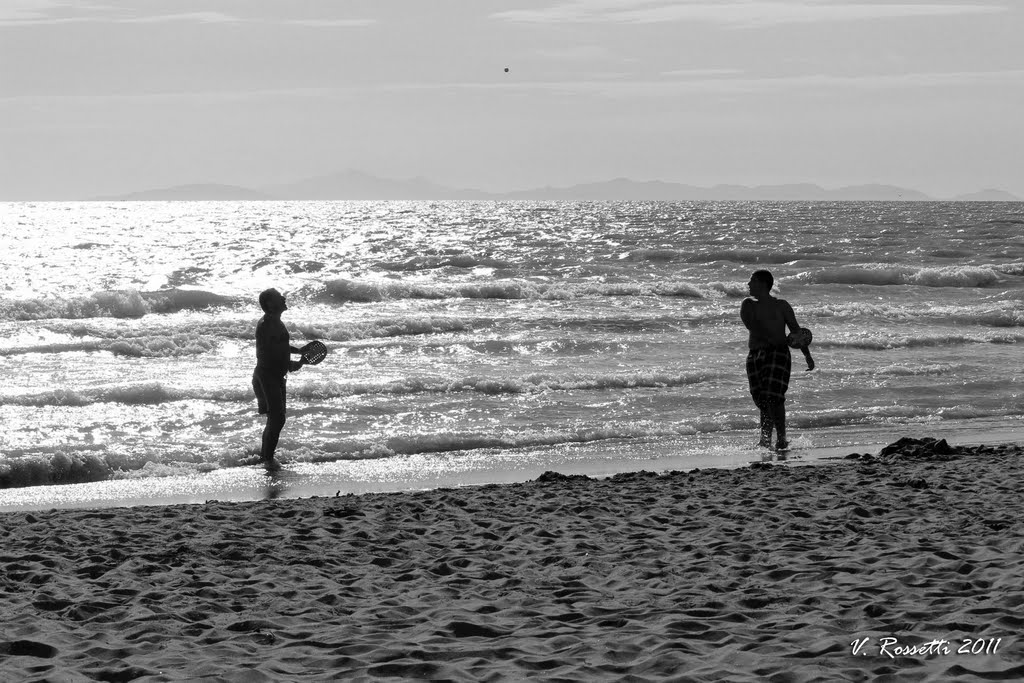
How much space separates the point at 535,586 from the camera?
17.4 feet

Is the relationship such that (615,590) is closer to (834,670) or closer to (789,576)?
(789,576)

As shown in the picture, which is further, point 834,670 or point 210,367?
point 210,367

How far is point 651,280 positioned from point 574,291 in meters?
4.40

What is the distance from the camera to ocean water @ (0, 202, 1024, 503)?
1065cm

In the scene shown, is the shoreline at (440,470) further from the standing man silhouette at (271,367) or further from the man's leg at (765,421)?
the standing man silhouette at (271,367)

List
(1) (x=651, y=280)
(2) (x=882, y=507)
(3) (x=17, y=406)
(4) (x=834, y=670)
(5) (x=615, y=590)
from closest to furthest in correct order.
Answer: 1. (4) (x=834, y=670)
2. (5) (x=615, y=590)
3. (2) (x=882, y=507)
4. (3) (x=17, y=406)
5. (1) (x=651, y=280)

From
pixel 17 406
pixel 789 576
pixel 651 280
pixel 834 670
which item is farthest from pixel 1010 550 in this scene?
pixel 651 280

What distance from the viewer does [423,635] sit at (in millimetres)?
4625

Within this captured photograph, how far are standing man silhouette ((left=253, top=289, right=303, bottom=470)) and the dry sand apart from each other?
2.39 metres

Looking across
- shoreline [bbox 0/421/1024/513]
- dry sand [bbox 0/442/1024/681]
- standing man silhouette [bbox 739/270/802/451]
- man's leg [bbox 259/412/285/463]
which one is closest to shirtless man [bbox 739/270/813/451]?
standing man silhouette [bbox 739/270/802/451]
